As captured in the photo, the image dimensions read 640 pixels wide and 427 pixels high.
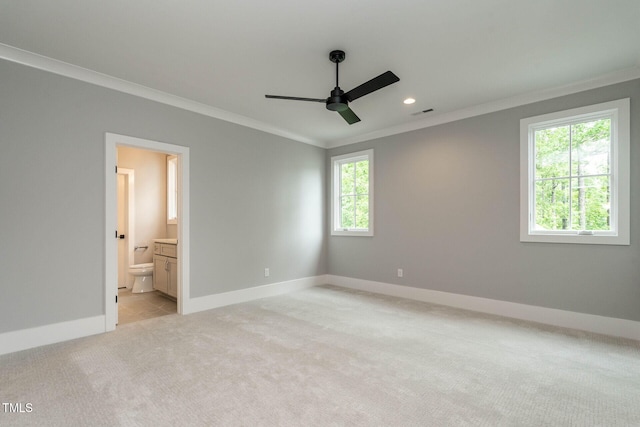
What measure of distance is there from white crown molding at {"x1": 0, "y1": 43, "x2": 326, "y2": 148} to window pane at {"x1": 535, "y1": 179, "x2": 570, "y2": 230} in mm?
3867

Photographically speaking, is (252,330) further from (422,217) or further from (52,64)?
(52,64)

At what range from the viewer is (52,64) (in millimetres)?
2893

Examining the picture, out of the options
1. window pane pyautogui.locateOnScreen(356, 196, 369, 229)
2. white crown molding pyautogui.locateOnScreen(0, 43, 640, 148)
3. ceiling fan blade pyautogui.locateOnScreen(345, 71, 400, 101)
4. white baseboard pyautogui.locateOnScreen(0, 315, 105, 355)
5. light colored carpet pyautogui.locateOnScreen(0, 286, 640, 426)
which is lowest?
light colored carpet pyautogui.locateOnScreen(0, 286, 640, 426)

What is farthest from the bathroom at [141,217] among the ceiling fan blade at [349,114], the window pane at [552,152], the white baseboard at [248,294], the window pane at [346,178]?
the window pane at [552,152]

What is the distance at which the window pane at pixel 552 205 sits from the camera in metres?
3.54

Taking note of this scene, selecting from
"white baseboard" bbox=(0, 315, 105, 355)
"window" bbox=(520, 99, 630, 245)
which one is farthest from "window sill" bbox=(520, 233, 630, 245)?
"white baseboard" bbox=(0, 315, 105, 355)

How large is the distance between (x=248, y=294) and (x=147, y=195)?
2.83 m

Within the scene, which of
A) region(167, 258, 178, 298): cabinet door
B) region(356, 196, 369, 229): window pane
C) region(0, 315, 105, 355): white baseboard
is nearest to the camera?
region(0, 315, 105, 355): white baseboard

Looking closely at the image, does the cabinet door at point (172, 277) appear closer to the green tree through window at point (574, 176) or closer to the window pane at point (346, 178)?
the window pane at point (346, 178)

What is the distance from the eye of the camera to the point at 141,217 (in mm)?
5512

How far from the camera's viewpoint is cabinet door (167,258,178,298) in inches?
169

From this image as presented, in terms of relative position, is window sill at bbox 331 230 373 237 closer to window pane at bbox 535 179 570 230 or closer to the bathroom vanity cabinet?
window pane at bbox 535 179 570 230

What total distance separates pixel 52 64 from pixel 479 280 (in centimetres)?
535

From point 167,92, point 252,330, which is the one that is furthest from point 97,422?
point 167,92
